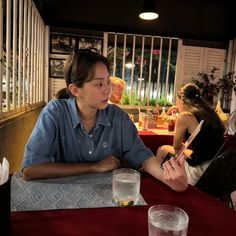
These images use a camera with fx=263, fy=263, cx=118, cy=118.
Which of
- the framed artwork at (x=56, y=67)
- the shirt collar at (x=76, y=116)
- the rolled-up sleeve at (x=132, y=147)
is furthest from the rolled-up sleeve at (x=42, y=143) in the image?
the framed artwork at (x=56, y=67)

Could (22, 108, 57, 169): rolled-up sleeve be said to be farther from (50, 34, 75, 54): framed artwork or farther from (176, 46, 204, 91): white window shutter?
(176, 46, 204, 91): white window shutter

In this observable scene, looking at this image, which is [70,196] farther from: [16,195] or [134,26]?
[134,26]

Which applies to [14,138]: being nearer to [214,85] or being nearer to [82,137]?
[82,137]

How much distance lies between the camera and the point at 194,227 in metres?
0.79

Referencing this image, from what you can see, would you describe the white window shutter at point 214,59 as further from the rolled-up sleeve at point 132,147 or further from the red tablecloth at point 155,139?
the rolled-up sleeve at point 132,147

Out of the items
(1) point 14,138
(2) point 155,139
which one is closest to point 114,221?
(1) point 14,138

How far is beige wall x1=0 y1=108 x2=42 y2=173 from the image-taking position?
2.22m

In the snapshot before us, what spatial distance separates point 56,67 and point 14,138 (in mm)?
2484

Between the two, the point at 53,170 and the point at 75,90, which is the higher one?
the point at 75,90

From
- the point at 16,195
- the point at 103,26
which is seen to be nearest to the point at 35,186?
the point at 16,195

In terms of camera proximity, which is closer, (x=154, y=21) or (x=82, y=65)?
(x=82, y=65)

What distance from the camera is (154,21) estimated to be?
4824mm

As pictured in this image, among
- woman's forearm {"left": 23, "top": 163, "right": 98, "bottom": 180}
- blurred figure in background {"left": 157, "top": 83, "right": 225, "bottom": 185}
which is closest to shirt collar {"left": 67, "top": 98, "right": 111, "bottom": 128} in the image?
woman's forearm {"left": 23, "top": 163, "right": 98, "bottom": 180}

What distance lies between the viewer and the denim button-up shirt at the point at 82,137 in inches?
54.7
